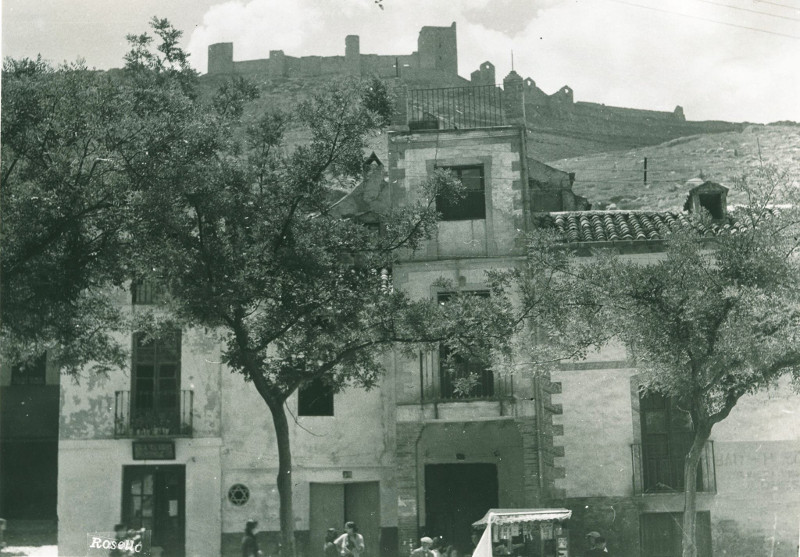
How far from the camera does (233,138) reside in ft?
53.7

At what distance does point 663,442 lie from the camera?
21.4 meters

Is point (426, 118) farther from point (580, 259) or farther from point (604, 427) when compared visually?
point (604, 427)

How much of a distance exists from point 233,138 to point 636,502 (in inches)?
423

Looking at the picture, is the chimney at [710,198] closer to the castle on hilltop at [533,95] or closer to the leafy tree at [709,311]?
the leafy tree at [709,311]

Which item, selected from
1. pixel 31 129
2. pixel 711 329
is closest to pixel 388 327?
pixel 711 329

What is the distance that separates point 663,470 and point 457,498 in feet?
13.5

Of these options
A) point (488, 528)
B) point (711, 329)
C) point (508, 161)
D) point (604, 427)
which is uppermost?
point (508, 161)

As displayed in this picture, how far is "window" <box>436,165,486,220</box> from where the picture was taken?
2253 centimetres

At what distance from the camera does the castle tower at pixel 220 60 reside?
73562 millimetres

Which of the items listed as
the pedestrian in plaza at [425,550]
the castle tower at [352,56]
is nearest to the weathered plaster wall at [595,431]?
the pedestrian in plaza at [425,550]

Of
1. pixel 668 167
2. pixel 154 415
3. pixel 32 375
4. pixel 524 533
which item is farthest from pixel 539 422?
pixel 668 167

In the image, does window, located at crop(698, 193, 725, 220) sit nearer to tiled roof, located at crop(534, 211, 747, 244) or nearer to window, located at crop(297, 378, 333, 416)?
tiled roof, located at crop(534, 211, 747, 244)

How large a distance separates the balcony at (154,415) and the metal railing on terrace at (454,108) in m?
7.90

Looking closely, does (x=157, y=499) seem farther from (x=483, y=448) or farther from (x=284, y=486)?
(x=284, y=486)
